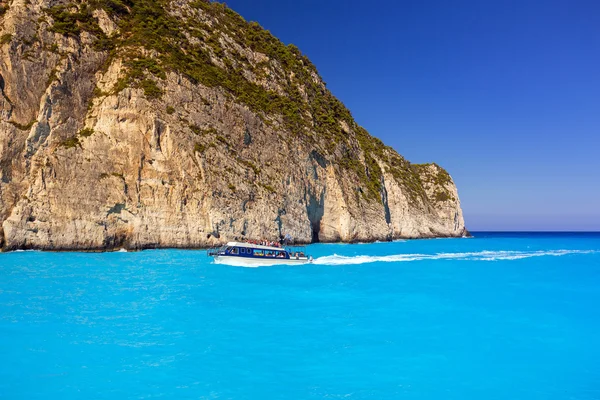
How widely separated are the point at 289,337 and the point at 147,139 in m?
39.5

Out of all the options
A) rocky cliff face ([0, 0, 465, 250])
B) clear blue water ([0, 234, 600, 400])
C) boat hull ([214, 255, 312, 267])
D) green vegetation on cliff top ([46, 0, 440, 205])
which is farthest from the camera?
green vegetation on cliff top ([46, 0, 440, 205])

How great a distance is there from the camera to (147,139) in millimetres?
48719

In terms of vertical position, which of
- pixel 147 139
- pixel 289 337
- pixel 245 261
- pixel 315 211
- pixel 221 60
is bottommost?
pixel 289 337

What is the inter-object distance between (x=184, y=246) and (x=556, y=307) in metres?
36.7

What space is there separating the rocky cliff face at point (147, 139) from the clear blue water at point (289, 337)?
1696 cm

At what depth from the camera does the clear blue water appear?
37.1 ft

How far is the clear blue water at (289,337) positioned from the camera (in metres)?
11.3

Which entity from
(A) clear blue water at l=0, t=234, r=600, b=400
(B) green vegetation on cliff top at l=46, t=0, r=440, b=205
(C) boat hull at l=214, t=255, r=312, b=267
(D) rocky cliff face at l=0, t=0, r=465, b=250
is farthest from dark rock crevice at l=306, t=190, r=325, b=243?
(A) clear blue water at l=0, t=234, r=600, b=400

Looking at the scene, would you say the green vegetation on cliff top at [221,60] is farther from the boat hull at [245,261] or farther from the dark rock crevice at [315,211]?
the boat hull at [245,261]

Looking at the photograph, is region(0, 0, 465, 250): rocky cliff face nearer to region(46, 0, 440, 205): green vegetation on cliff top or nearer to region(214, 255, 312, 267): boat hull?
region(46, 0, 440, 205): green vegetation on cliff top

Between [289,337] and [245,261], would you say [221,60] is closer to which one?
[245,261]

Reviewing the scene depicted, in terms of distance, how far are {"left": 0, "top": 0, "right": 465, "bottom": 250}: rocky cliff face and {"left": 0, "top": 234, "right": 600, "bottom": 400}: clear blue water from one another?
1696 cm

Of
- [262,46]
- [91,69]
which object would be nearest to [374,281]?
[91,69]

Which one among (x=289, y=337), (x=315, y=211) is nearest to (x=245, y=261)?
(x=289, y=337)
